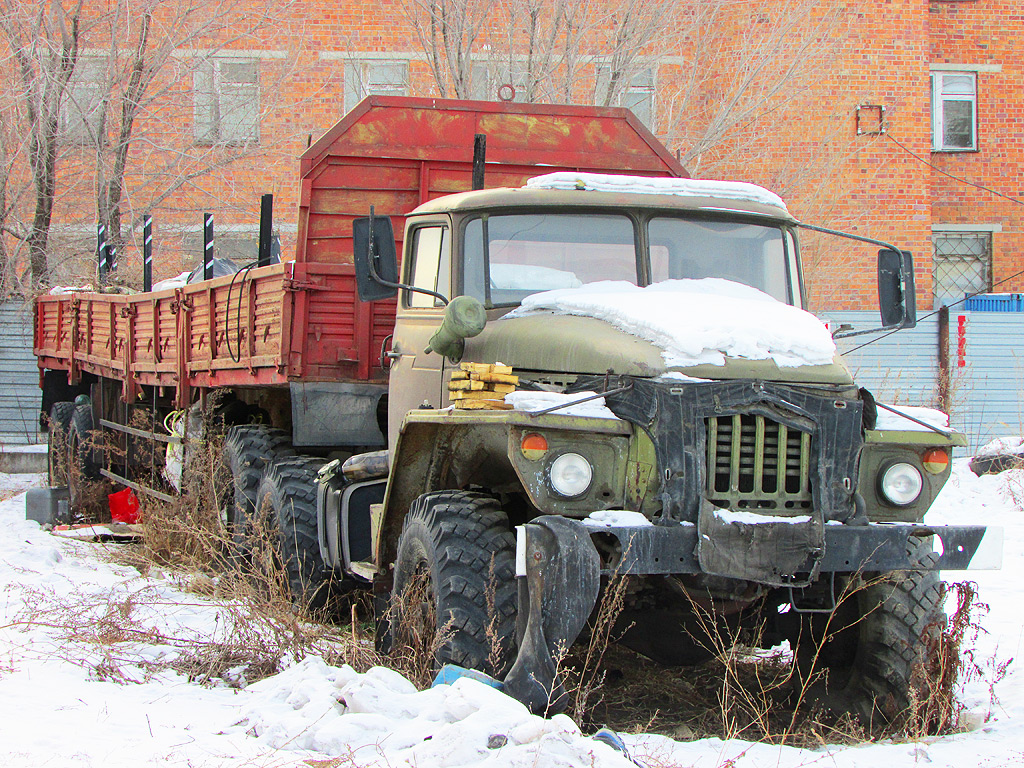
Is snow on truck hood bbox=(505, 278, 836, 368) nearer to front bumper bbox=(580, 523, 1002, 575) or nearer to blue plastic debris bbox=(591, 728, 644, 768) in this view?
→ front bumper bbox=(580, 523, 1002, 575)

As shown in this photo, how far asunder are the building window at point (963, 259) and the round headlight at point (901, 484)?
17320 mm

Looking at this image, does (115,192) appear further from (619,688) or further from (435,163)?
(619,688)

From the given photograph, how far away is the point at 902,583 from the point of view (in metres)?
5.11

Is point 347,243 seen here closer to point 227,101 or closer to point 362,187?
point 362,187

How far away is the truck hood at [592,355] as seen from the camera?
4.83 m

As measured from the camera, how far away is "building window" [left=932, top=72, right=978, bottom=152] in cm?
2125

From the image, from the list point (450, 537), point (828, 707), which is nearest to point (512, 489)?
point (450, 537)

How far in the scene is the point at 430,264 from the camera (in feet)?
21.0

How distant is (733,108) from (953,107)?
21.8 feet

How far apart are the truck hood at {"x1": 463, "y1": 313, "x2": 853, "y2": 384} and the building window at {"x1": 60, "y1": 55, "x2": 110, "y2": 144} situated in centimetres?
1159

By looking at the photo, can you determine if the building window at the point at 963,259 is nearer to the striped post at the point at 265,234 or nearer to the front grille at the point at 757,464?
the striped post at the point at 265,234

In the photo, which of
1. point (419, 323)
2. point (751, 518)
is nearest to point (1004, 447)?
point (419, 323)

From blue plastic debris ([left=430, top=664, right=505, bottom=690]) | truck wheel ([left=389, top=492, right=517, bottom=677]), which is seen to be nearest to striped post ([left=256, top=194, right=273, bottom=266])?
truck wheel ([left=389, top=492, right=517, bottom=677])

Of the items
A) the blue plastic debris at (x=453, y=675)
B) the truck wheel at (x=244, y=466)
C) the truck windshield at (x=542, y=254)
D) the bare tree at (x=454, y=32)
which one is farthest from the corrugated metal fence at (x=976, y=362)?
the blue plastic debris at (x=453, y=675)
